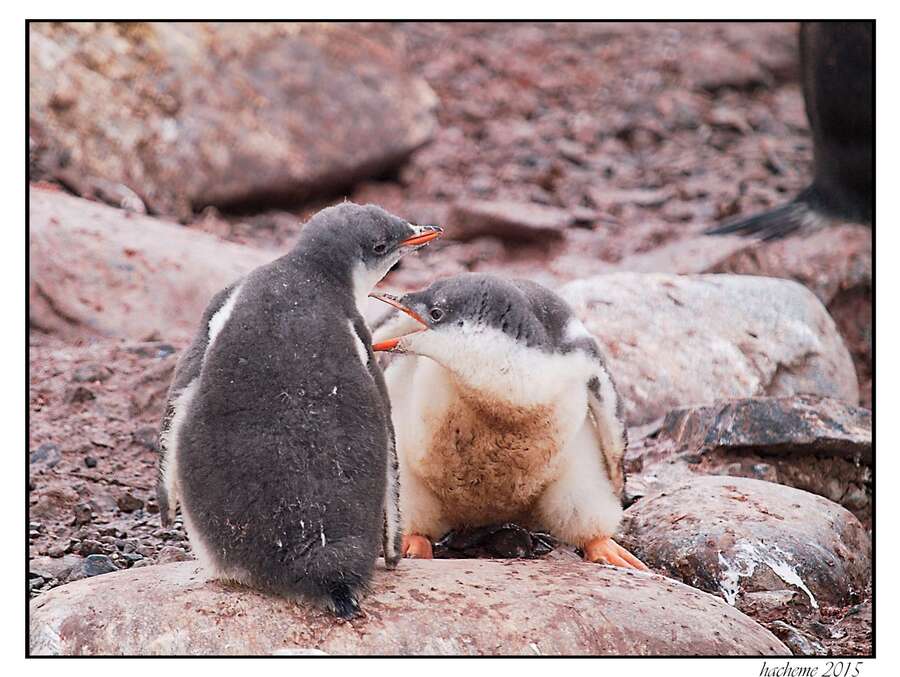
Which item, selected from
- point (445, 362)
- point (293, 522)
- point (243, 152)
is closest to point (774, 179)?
point (243, 152)

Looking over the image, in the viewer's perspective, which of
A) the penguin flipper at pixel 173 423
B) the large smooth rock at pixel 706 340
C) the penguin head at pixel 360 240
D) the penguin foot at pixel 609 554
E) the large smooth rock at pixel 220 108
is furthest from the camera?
the large smooth rock at pixel 220 108

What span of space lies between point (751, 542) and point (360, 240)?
1356 mm

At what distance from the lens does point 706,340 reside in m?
4.73

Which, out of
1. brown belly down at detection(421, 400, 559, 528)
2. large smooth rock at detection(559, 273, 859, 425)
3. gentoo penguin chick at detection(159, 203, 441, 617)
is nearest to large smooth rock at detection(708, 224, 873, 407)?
large smooth rock at detection(559, 273, 859, 425)

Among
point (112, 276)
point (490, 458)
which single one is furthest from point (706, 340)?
point (112, 276)

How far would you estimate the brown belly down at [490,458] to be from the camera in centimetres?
300

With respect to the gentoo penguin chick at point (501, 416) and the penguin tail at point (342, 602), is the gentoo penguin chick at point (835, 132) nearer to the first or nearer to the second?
the gentoo penguin chick at point (501, 416)

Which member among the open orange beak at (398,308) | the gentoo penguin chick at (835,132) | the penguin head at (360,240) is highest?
the gentoo penguin chick at (835,132)

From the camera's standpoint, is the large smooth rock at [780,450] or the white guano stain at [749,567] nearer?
the white guano stain at [749,567]

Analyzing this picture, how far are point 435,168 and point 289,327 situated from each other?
229 inches

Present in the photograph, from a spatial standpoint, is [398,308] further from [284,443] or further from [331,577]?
[331,577]

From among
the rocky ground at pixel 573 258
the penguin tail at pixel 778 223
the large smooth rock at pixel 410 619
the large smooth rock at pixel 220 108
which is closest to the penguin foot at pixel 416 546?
the rocky ground at pixel 573 258

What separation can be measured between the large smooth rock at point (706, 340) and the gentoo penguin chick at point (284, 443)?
2055 mm

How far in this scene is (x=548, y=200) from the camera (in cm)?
795
